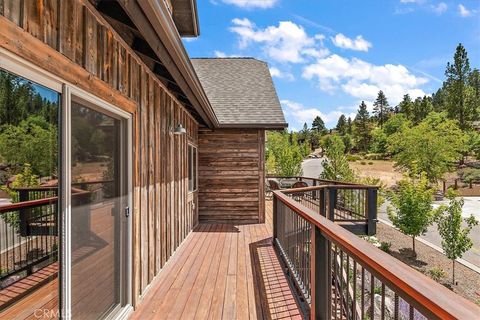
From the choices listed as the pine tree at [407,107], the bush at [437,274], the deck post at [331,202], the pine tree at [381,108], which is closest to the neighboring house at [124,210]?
the deck post at [331,202]

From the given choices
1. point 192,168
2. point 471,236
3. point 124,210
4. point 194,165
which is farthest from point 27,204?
point 471,236

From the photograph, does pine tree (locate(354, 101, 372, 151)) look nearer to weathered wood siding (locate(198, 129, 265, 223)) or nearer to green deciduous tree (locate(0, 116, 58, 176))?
weathered wood siding (locate(198, 129, 265, 223))

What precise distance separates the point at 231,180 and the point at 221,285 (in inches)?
164

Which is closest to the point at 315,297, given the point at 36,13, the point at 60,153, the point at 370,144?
the point at 60,153

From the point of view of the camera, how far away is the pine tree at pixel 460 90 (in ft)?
107

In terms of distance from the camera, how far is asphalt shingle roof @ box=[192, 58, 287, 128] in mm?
7413

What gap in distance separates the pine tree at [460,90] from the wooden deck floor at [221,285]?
3869cm

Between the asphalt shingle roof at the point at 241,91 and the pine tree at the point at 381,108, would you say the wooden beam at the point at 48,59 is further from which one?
the pine tree at the point at 381,108

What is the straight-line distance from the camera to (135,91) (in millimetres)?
2986

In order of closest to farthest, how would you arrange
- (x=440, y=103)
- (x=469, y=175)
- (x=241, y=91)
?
A: (x=241, y=91)
(x=469, y=175)
(x=440, y=103)

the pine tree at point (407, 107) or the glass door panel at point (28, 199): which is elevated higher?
the pine tree at point (407, 107)

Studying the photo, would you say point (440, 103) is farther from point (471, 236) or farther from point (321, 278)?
point (321, 278)

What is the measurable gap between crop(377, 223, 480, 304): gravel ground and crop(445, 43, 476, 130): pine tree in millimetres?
30038

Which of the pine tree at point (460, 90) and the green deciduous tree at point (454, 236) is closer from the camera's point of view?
the green deciduous tree at point (454, 236)
